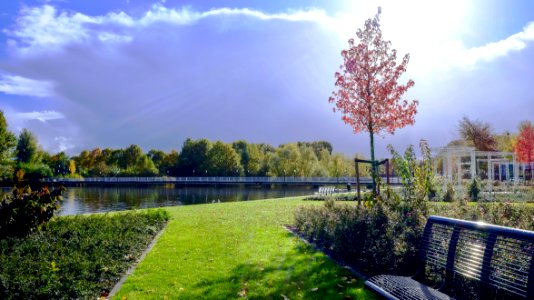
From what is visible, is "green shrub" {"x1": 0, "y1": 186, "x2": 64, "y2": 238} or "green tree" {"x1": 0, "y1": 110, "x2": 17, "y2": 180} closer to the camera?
"green shrub" {"x1": 0, "y1": 186, "x2": 64, "y2": 238}

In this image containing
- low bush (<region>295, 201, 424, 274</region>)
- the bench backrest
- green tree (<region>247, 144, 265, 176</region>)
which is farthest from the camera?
green tree (<region>247, 144, 265, 176</region>)

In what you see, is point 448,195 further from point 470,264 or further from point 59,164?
point 59,164

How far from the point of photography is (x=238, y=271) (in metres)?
6.46

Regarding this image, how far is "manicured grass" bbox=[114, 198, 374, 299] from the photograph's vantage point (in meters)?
5.46

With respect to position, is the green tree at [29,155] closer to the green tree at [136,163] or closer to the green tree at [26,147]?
the green tree at [26,147]

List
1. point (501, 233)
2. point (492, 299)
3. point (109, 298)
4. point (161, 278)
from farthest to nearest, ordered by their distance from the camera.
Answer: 1. point (161, 278)
2. point (109, 298)
3. point (492, 299)
4. point (501, 233)

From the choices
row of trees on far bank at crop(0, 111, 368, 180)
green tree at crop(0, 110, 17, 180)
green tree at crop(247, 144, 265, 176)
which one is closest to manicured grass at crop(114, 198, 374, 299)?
green tree at crop(0, 110, 17, 180)

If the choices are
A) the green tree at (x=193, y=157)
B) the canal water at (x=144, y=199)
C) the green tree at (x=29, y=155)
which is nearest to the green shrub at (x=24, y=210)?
the canal water at (x=144, y=199)

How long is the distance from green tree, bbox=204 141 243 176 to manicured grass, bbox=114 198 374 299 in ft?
261

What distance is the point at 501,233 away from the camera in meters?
3.70

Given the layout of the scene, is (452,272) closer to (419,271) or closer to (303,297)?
(419,271)

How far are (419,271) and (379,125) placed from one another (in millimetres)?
6280

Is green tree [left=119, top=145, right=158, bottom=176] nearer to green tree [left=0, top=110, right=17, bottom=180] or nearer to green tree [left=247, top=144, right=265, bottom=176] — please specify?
green tree [left=247, top=144, right=265, bottom=176]

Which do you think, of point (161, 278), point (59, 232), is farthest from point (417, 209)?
point (59, 232)
